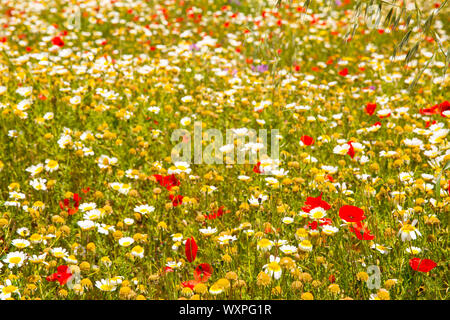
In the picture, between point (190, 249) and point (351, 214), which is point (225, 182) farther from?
point (351, 214)

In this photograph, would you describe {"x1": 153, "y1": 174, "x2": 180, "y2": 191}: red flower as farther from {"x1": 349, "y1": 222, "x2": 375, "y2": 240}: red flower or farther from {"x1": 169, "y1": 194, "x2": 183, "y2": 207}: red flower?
{"x1": 349, "y1": 222, "x2": 375, "y2": 240}: red flower

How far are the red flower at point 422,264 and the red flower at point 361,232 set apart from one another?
0.61 feet

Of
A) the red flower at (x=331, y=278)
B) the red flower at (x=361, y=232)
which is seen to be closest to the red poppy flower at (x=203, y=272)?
the red flower at (x=331, y=278)

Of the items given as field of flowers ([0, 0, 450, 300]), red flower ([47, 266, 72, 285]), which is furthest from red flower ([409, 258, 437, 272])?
red flower ([47, 266, 72, 285])

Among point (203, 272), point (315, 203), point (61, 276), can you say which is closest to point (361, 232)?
point (315, 203)

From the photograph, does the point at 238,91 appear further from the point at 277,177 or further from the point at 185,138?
the point at 277,177

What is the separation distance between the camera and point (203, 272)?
195 centimetres

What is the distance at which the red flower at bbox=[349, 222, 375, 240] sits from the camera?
1951 millimetres

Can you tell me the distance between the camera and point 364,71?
4.86m

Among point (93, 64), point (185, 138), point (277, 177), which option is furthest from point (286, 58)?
point (277, 177)

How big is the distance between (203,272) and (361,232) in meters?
0.67

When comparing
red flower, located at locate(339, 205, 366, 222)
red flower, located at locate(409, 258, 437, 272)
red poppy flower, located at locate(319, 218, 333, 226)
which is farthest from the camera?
red poppy flower, located at locate(319, 218, 333, 226)

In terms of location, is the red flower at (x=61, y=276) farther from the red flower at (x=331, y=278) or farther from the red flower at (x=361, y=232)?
the red flower at (x=361, y=232)

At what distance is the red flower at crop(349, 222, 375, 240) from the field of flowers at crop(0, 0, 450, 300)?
11 mm
